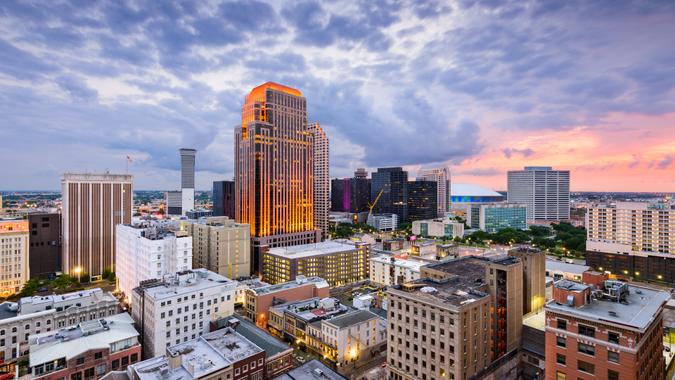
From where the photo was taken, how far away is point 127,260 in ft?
374

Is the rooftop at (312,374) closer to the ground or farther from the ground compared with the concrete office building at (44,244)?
closer to the ground

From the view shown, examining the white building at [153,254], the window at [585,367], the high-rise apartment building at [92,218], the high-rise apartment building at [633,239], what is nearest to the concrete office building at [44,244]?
the high-rise apartment building at [92,218]

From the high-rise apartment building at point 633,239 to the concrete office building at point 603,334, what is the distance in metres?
120

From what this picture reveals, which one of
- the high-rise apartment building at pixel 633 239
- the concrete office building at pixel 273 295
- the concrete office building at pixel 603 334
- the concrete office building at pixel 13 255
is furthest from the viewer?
the high-rise apartment building at pixel 633 239

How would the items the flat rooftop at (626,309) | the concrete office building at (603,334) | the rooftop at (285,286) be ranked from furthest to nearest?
the rooftop at (285,286)
the flat rooftop at (626,309)
the concrete office building at (603,334)

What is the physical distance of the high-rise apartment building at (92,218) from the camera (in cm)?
13325

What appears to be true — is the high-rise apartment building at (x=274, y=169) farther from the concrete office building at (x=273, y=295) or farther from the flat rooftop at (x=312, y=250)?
the concrete office building at (x=273, y=295)

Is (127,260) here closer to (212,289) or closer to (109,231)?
(109,231)

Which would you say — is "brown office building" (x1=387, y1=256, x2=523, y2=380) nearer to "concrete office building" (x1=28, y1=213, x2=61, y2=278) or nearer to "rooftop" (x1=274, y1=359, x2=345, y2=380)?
"rooftop" (x1=274, y1=359, x2=345, y2=380)

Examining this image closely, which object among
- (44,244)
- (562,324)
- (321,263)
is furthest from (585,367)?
(44,244)

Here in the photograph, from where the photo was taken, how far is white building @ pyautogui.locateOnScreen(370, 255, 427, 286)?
13250 cm

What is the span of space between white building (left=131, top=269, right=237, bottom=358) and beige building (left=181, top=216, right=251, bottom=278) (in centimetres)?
4604

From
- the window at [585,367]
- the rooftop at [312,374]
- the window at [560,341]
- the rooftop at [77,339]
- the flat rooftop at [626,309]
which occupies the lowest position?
the rooftop at [312,374]

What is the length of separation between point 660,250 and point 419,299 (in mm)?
137537
